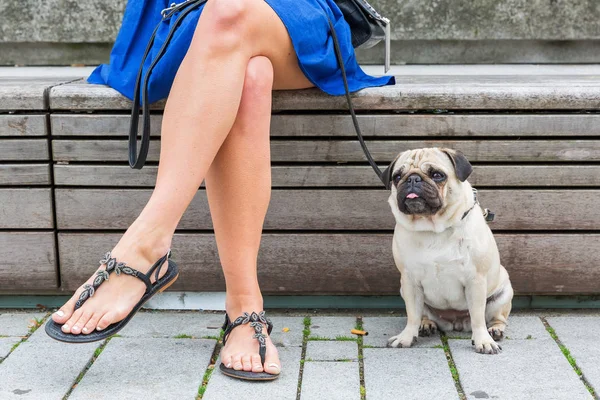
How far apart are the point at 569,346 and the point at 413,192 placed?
0.78 metres

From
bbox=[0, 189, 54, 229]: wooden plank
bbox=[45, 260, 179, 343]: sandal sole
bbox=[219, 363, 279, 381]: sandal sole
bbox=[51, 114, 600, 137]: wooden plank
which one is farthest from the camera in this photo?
bbox=[0, 189, 54, 229]: wooden plank

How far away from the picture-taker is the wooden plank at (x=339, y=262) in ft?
10.3

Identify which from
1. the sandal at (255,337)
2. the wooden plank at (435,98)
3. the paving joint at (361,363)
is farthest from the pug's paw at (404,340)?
the wooden plank at (435,98)

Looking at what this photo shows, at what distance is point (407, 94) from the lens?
303 cm

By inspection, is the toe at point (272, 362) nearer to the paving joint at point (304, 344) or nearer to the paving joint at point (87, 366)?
the paving joint at point (304, 344)

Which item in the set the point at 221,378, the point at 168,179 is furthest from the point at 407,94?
the point at 221,378

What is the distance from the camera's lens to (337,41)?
2875 mm

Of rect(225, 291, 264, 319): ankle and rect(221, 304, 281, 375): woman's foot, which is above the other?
rect(225, 291, 264, 319): ankle

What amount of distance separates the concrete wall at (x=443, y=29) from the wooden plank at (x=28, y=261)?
151 centimetres

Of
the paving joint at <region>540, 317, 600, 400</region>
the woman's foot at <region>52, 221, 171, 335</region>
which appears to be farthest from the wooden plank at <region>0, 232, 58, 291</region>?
the paving joint at <region>540, 317, 600, 400</region>

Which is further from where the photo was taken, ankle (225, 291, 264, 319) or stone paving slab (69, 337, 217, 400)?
ankle (225, 291, 264, 319)

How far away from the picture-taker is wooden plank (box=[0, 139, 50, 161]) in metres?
3.11

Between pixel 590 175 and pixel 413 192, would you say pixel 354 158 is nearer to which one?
pixel 413 192

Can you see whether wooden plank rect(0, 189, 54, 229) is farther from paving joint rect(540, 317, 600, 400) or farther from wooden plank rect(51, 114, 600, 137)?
paving joint rect(540, 317, 600, 400)
